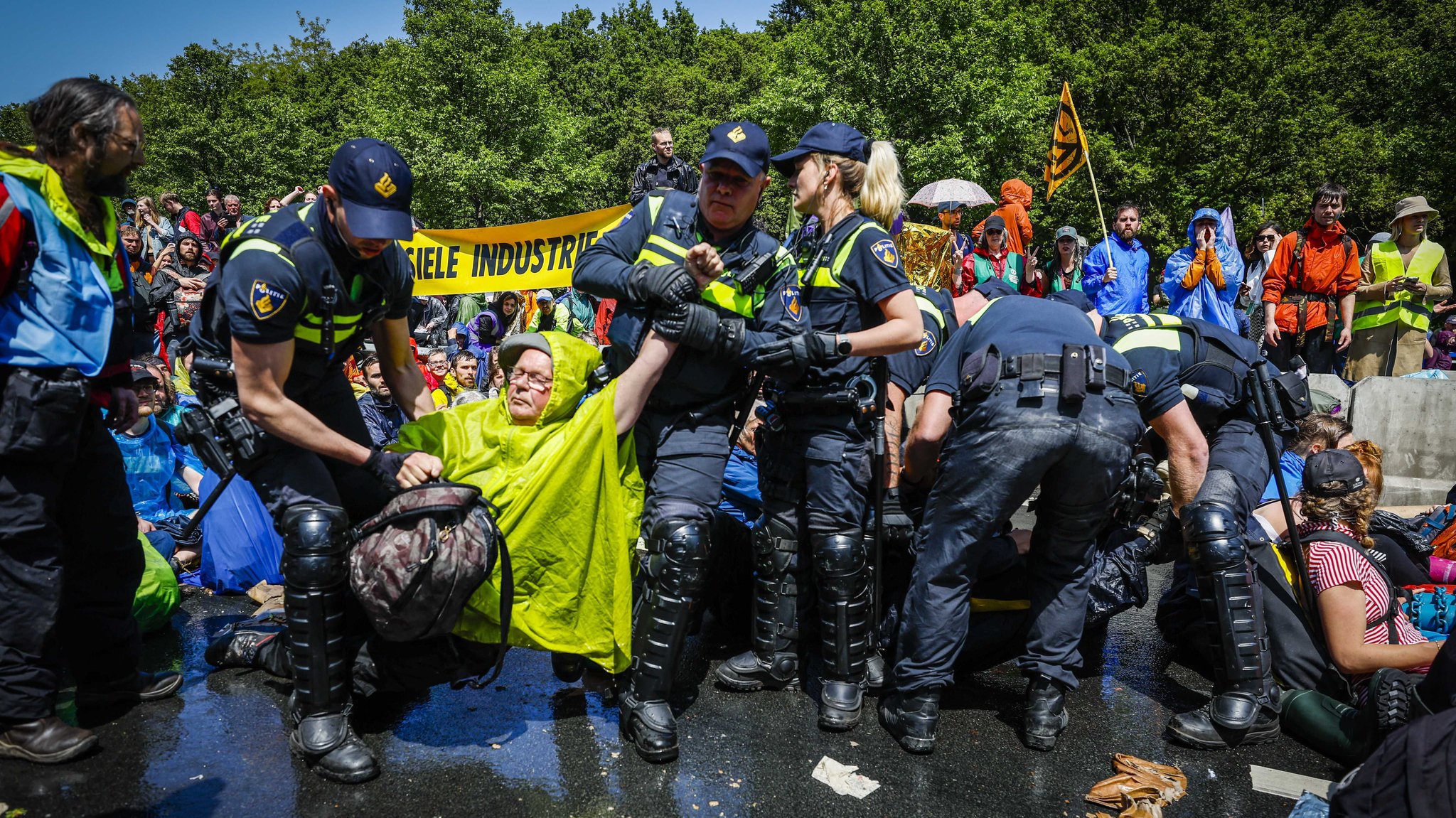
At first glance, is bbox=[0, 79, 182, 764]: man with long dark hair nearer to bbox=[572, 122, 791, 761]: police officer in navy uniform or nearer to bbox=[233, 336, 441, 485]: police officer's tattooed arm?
bbox=[233, 336, 441, 485]: police officer's tattooed arm

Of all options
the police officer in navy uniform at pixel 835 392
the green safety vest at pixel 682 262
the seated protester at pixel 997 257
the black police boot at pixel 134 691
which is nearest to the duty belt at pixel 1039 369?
the police officer in navy uniform at pixel 835 392

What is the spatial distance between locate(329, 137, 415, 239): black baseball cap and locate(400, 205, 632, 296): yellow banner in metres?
5.80

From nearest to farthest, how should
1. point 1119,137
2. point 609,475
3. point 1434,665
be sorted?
point 1434,665 < point 609,475 < point 1119,137

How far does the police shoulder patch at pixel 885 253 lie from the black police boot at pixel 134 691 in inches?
124

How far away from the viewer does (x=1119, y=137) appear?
27.6 metres

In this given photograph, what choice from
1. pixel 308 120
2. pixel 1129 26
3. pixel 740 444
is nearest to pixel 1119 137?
pixel 1129 26

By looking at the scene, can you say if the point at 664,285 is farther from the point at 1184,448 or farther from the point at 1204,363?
the point at 1204,363

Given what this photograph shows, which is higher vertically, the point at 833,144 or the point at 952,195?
the point at 952,195

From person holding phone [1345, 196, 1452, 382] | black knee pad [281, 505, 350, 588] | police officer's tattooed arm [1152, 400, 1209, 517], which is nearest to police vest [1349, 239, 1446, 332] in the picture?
person holding phone [1345, 196, 1452, 382]

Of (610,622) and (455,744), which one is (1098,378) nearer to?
(610,622)

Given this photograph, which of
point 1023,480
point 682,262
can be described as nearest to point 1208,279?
point 1023,480

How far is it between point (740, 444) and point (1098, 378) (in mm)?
2322

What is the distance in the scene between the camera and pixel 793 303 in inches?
137

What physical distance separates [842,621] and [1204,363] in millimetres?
1890
